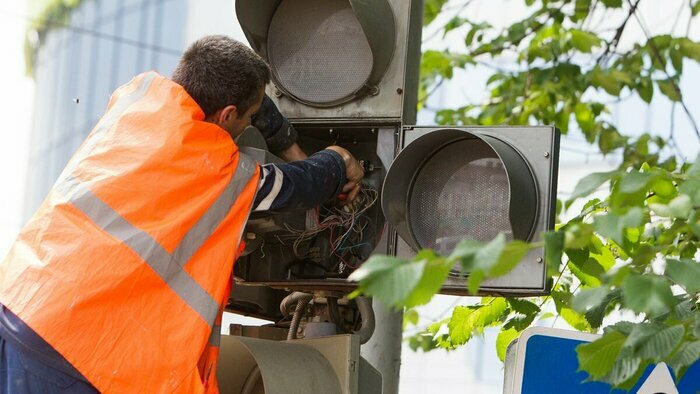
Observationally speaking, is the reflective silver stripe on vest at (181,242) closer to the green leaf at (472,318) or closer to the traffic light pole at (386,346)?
the traffic light pole at (386,346)

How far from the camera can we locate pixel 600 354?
8.11ft

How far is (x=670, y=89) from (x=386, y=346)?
300 cm

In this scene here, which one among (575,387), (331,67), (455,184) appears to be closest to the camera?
(575,387)

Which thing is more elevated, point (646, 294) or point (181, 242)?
point (646, 294)

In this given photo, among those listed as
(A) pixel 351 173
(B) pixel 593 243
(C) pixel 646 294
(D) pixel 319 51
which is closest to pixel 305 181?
(A) pixel 351 173

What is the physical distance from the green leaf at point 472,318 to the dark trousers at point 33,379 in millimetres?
1188

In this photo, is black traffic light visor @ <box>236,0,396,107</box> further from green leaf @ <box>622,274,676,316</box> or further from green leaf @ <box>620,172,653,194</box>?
green leaf @ <box>622,274,676,316</box>

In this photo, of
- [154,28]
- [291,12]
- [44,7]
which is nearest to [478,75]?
[154,28]

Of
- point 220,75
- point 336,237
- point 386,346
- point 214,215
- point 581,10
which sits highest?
point 581,10

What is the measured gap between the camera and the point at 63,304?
10.6ft

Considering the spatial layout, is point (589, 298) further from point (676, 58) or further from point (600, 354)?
point (676, 58)

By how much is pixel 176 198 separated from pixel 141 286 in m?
0.25

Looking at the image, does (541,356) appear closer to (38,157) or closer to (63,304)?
(63,304)

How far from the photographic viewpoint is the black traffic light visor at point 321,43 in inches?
149
